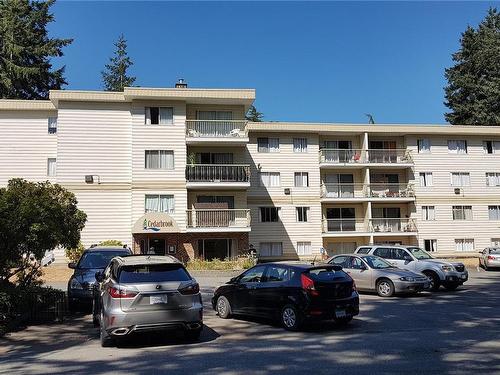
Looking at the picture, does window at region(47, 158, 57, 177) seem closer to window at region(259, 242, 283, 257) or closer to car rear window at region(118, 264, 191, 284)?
window at region(259, 242, 283, 257)

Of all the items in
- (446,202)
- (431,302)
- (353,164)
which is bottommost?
(431,302)

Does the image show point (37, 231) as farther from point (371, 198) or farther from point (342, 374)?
point (371, 198)

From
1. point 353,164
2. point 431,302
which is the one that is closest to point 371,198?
point 353,164

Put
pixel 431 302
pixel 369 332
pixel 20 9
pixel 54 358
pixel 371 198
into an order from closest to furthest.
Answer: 1. pixel 54 358
2. pixel 369 332
3. pixel 431 302
4. pixel 371 198
5. pixel 20 9

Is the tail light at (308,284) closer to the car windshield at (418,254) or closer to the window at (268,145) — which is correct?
the car windshield at (418,254)

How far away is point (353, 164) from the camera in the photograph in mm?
38375

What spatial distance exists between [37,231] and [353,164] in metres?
29.5

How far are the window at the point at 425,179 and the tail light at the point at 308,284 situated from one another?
31.4 meters

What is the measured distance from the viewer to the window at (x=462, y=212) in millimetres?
39812

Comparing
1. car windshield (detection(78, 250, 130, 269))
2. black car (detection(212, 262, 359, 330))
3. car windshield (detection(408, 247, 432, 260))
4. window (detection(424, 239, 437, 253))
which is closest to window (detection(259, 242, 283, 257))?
window (detection(424, 239, 437, 253))

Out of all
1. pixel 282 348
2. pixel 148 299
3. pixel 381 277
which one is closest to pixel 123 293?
pixel 148 299

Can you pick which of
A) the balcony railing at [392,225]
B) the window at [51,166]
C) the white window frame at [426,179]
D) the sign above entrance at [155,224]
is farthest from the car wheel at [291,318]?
the white window frame at [426,179]

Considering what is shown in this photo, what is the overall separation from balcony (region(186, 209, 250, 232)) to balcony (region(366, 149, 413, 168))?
12164mm

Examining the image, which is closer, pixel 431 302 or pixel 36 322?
pixel 36 322
